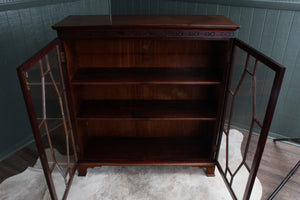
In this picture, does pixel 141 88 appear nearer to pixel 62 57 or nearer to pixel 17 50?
pixel 62 57

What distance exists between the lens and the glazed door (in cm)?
105

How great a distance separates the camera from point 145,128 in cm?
184

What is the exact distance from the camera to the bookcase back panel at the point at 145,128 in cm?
181

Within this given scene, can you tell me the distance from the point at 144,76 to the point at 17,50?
3.21 ft

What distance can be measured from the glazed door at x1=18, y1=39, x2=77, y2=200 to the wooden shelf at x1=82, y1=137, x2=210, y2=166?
0.62 ft

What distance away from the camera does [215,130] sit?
1.57 meters

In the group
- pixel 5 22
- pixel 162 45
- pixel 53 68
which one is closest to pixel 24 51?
pixel 5 22

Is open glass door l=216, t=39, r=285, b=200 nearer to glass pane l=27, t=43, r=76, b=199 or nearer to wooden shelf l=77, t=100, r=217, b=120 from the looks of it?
wooden shelf l=77, t=100, r=217, b=120

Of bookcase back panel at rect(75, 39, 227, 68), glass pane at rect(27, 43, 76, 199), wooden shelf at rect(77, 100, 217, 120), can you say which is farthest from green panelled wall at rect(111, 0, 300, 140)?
glass pane at rect(27, 43, 76, 199)

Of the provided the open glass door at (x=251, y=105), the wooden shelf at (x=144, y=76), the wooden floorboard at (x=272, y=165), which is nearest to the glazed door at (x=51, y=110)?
the wooden shelf at (x=144, y=76)

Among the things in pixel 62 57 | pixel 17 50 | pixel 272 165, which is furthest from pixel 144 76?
pixel 272 165

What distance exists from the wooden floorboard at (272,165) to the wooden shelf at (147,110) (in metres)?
0.34

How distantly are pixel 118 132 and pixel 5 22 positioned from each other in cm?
109

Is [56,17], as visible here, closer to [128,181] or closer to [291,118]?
[128,181]
